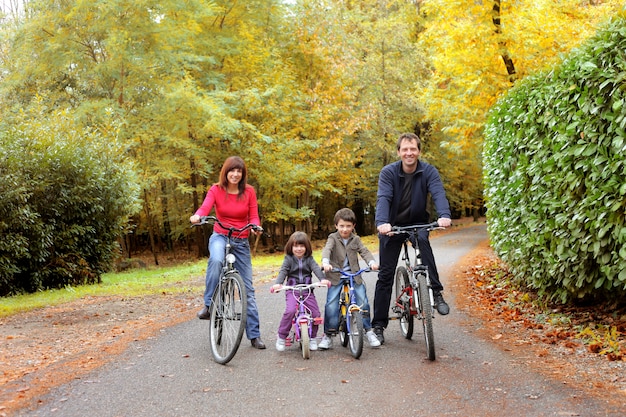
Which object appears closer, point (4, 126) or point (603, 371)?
point (603, 371)

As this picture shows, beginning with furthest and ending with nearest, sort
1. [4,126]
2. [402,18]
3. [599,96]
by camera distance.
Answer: [402,18]
[4,126]
[599,96]

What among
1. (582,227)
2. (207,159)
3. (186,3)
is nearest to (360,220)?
(207,159)

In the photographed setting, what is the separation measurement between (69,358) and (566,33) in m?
13.0

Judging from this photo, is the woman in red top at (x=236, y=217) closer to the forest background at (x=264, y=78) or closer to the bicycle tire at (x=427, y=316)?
the bicycle tire at (x=427, y=316)

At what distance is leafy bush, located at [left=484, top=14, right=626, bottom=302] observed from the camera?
6.03m

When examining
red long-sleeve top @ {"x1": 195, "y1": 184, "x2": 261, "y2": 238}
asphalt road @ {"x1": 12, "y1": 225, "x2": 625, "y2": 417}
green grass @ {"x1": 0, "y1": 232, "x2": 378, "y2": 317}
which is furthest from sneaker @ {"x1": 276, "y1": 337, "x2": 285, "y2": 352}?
green grass @ {"x1": 0, "y1": 232, "x2": 378, "y2": 317}

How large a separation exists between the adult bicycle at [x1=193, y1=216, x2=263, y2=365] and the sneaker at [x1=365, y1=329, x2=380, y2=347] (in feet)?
4.77

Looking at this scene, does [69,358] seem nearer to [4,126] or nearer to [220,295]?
[220,295]

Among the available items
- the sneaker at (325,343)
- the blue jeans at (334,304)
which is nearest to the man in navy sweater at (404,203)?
the blue jeans at (334,304)

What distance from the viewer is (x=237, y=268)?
707cm

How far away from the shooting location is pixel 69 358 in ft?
22.5

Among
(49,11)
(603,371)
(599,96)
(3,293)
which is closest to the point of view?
(603,371)

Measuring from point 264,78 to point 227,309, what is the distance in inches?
800

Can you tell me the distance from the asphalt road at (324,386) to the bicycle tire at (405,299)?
0.16 metres
